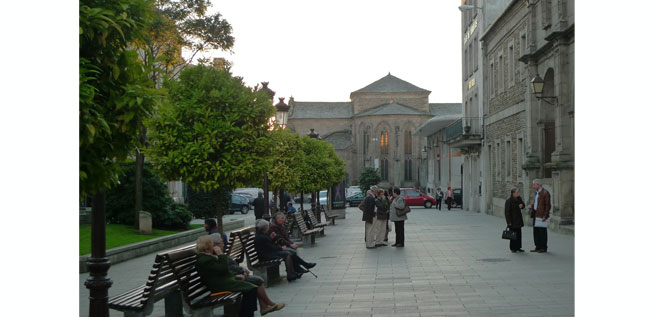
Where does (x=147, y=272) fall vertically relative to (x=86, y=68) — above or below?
below

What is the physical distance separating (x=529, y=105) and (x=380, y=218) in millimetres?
10955

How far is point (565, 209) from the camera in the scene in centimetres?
2289

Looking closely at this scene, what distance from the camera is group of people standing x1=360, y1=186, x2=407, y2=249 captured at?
2000 cm

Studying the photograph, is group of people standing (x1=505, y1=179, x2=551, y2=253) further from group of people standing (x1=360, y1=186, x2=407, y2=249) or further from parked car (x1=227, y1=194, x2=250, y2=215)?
parked car (x1=227, y1=194, x2=250, y2=215)

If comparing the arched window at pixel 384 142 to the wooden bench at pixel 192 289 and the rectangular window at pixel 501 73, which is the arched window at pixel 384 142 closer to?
the rectangular window at pixel 501 73

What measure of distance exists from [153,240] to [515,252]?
901cm

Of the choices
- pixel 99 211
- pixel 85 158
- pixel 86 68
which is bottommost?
pixel 99 211

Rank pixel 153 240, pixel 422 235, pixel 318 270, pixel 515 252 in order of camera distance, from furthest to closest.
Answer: pixel 422 235 → pixel 153 240 → pixel 515 252 → pixel 318 270

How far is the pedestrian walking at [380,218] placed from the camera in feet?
66.5

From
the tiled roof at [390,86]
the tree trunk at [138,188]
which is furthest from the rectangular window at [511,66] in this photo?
the tiled roof at [390,86]

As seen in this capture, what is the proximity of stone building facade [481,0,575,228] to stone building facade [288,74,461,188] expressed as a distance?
6475 centimetres

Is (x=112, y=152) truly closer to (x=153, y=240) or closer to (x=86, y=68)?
(x=86, y=68)

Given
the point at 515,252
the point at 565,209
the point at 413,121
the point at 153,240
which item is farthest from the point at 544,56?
the point at 413,121

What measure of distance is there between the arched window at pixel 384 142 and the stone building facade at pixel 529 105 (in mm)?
72626
